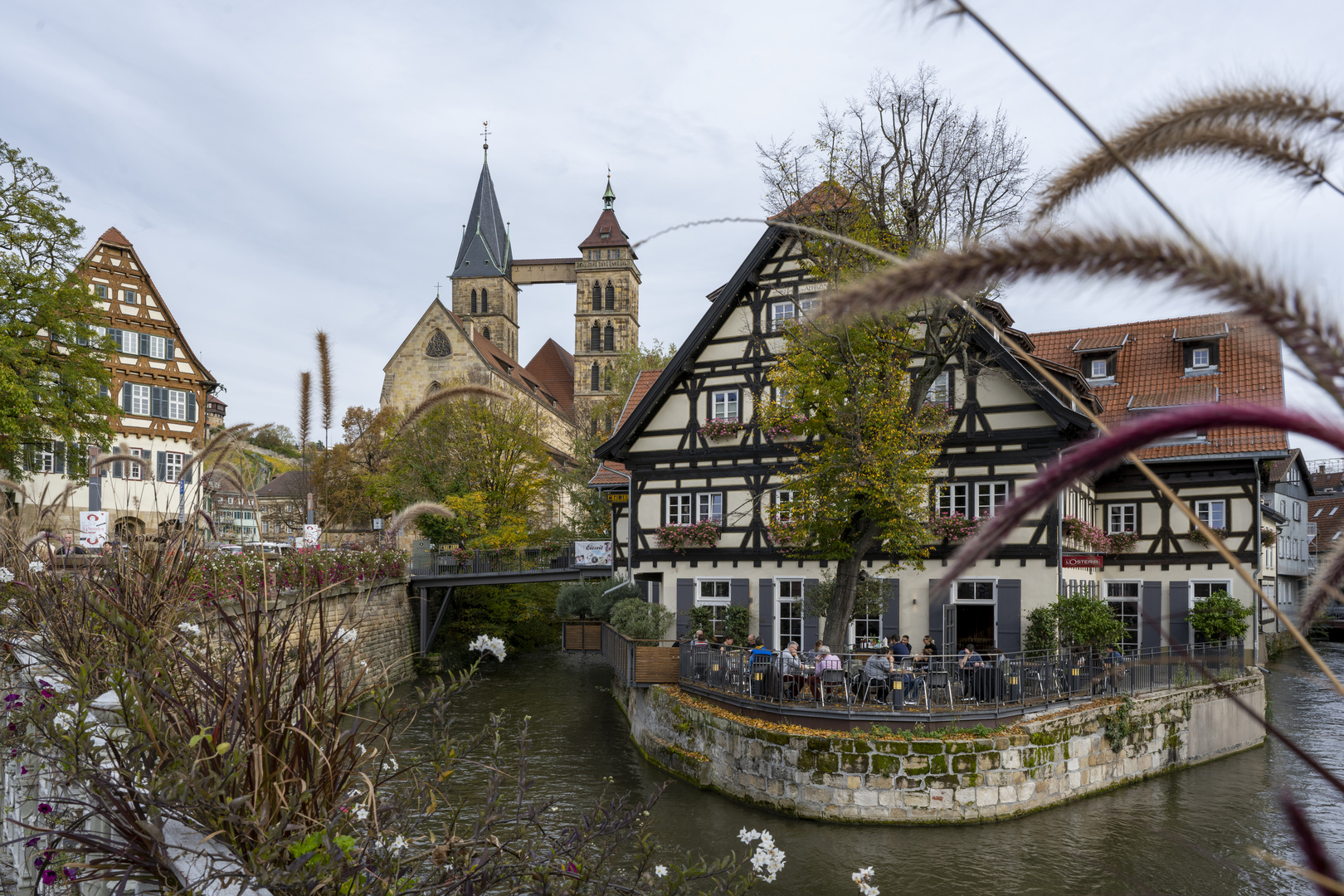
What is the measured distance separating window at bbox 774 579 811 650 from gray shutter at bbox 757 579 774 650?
14 cm

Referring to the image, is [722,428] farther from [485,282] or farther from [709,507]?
[485,282]

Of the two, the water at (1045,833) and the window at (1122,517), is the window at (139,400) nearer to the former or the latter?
the water at (1045,833)

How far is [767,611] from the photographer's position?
831 inches

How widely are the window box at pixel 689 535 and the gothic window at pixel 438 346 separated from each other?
4690 centimetres

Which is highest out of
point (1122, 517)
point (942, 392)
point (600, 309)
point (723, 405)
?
point (600, 309)

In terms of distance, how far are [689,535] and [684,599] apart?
5.04 feet

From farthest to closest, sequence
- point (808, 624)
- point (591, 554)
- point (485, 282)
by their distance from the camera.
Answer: point (485, 282)
point (591, 554)
point (808, 624)

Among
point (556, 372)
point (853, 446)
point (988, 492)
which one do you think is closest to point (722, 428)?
point (853, 446)

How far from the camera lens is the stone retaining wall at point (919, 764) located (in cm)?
1280

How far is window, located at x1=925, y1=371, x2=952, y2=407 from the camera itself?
64.6 ft

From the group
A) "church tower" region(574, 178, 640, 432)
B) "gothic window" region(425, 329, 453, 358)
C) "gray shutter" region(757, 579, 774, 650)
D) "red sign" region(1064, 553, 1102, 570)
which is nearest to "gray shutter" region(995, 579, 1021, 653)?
"red sign" region(1064, 553, 1102, 570)

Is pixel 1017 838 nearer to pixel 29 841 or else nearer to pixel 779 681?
pixel 779 681

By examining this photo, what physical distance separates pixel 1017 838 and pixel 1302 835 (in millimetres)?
13034

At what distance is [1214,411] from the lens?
83cm
